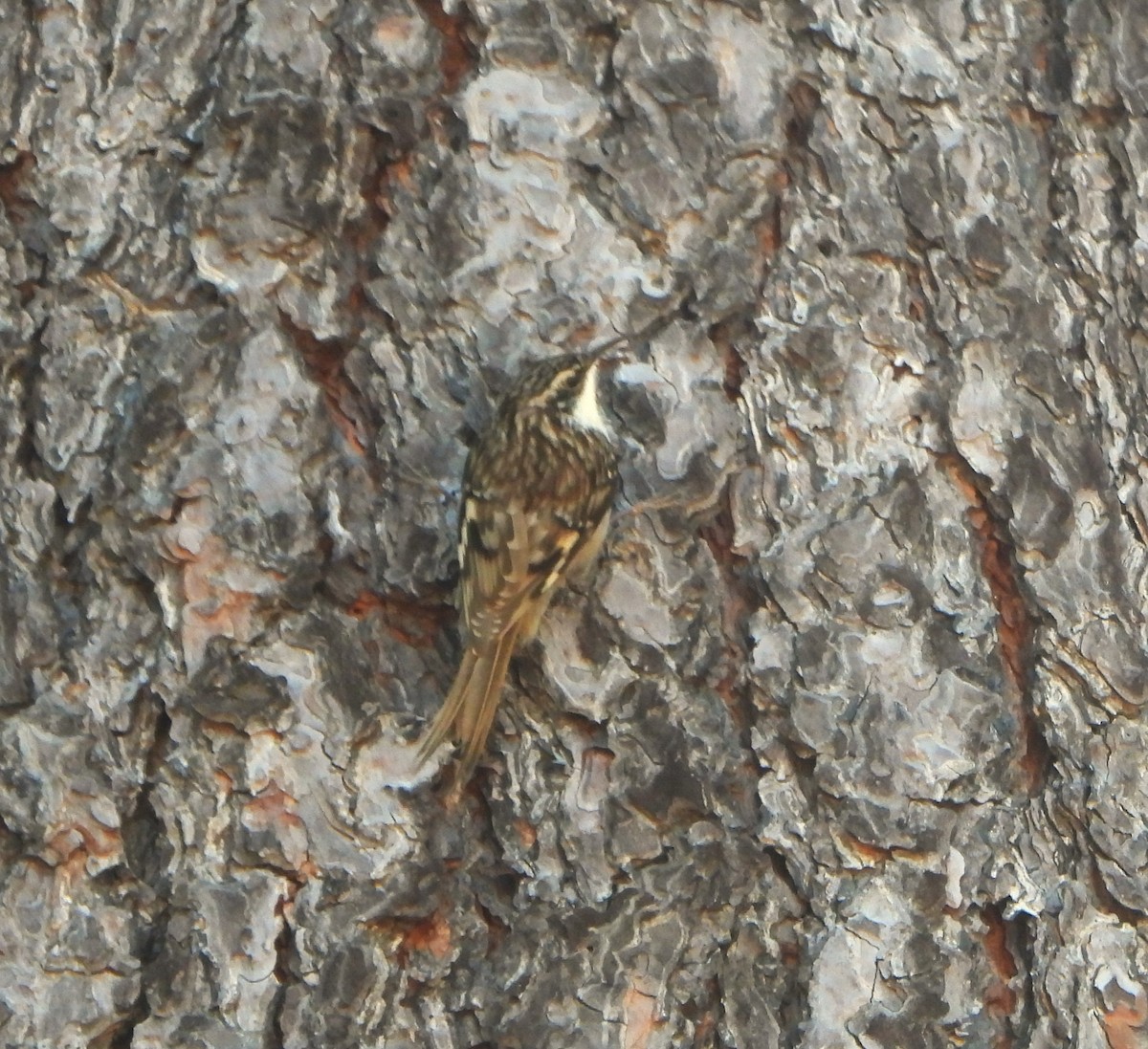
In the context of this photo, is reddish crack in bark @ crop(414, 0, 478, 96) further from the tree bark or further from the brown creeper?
the brown creeper

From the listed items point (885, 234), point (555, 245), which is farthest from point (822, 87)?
point (555, 245)

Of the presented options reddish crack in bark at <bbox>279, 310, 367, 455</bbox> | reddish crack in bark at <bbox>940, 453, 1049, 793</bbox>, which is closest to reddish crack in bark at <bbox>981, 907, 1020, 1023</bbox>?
reddish crack in bark at <bbox>940, 453, 1049, 793</bbox>

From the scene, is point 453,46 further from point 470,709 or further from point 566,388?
point 470,709

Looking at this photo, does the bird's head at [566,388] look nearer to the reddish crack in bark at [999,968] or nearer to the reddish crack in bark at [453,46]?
the reddish crack in bark at [453,46]

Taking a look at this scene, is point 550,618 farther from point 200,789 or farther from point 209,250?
point 209,250

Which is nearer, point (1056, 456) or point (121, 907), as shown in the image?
point (121, 907)
